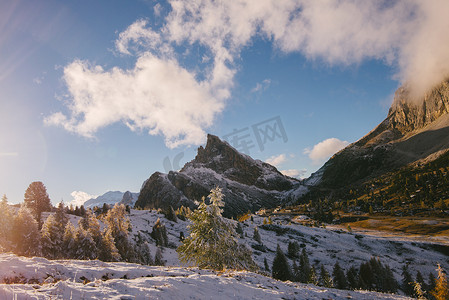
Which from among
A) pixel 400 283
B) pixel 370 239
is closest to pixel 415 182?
pixel 370 239

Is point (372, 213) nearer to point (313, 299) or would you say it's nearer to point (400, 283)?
point (400, 283)

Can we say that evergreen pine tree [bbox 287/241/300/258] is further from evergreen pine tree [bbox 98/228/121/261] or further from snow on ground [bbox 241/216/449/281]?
evergreen pine tree [bbox 98/228/121/261]

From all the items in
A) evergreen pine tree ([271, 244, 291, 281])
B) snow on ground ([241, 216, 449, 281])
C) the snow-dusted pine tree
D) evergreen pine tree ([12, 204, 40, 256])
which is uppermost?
evergreen pine tree ([12, 204, 40, 256])

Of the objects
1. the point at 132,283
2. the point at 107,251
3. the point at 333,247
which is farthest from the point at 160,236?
the point at 333,247

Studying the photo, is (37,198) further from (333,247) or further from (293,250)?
(333,247)

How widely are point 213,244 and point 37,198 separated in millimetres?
68834

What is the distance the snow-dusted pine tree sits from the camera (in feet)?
76.7

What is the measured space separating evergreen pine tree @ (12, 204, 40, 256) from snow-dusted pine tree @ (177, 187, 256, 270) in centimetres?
2758

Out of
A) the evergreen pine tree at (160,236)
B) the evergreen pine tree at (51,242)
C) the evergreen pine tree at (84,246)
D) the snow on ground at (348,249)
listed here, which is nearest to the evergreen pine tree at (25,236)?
the evergreen pine tree at (51,242)

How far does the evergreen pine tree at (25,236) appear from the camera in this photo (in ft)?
115

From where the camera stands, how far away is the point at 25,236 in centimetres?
3559

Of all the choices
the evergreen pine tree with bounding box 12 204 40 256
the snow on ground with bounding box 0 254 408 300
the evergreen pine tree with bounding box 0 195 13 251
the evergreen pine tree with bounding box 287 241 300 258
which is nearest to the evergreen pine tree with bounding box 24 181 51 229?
the evergreen pine tree with bounding box 0 195 13 251

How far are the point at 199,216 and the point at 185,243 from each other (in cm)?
336

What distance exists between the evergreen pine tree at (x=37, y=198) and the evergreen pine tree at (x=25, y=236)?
105 ft
